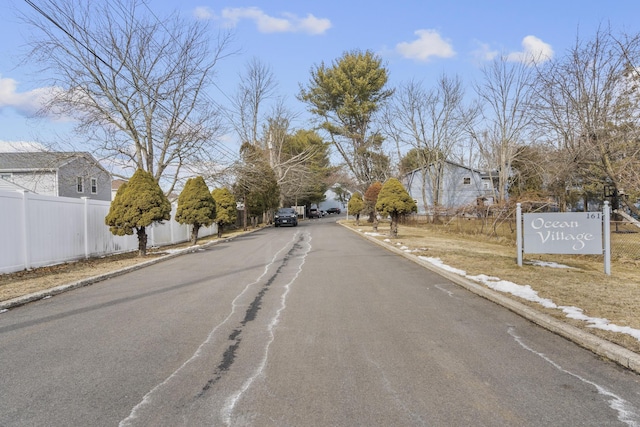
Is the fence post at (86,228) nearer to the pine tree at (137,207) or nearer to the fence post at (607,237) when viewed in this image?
the pine tree at (137,207)

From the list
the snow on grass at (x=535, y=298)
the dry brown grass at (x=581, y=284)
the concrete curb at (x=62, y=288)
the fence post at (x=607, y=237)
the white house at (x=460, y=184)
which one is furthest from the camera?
the white house at (x=460, y=184)

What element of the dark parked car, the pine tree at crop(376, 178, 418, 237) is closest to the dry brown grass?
the pine tree at crop(376, 178, 418, 237)

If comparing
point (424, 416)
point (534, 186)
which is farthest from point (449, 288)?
point (534, 186)

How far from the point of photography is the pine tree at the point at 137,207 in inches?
593

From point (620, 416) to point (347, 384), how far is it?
2.15 m

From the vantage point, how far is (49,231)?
12.5 meters

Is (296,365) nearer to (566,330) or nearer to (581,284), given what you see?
(566,330)

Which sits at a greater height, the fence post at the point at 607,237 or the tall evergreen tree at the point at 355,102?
the tall evergreen tree at the point at 355,102

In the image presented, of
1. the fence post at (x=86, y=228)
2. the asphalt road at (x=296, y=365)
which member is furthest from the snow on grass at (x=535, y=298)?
the fence post at (x=86, y=228)

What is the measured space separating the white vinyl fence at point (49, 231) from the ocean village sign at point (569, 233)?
476 inches

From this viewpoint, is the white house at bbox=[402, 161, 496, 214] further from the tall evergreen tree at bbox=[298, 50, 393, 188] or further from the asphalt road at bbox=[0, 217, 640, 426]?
the asphalt road at bbox=[0, 217, 640, 426]

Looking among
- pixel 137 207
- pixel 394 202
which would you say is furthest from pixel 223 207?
pixel 137 207

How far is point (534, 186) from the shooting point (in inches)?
1688

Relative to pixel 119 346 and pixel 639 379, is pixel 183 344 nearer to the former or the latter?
pixel 119 346
